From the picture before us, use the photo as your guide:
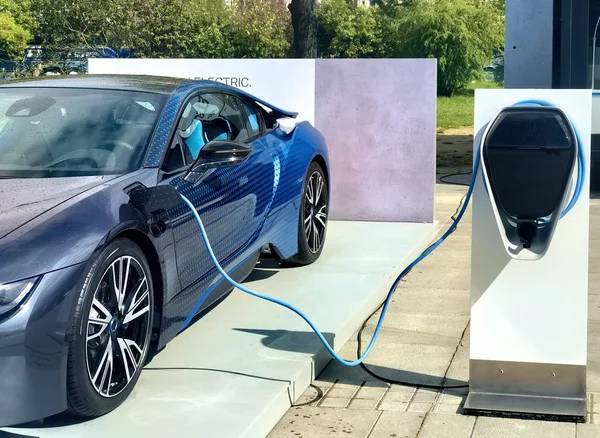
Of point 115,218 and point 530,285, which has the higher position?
point 115,218

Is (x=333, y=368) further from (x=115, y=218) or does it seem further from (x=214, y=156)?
(x=115, y=218)

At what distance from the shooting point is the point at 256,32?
42.4 meters

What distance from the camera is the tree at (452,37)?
4075 cm

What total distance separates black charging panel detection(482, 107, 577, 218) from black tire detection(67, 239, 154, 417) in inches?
65.0

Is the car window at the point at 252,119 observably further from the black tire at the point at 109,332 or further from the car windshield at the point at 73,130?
the black tire at the point at 109,332

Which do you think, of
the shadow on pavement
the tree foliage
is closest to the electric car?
the shadow on pavement

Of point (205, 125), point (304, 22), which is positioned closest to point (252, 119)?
point (205, 125)

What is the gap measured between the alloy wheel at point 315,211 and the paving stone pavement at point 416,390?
2.71 ft

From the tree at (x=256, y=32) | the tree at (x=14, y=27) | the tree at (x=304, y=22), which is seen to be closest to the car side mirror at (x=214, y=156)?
the tree at (x=304, y=22)

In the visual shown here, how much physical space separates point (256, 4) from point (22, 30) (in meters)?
10.8

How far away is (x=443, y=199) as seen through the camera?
11141 millimetres

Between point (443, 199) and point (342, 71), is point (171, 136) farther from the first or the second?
point (443, 199)

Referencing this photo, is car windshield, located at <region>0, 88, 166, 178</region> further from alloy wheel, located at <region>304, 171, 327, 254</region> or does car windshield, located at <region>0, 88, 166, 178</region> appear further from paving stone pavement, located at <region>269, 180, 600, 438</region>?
alloy wheel, located at <region>304, 171, 327, 254</region>

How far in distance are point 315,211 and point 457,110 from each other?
2715cm
